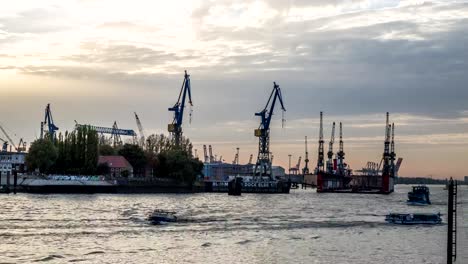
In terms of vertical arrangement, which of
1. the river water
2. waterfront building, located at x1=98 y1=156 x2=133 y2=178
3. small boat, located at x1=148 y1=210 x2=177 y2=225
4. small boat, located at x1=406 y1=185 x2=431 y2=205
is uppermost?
waterfront building, located at x1=98 y1=156 x2=133 y2=178

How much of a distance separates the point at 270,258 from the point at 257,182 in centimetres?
13341

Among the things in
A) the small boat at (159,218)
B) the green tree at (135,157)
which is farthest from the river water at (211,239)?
the green tree at (135,157)

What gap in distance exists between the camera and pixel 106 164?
157 m

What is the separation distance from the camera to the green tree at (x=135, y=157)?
174375mm

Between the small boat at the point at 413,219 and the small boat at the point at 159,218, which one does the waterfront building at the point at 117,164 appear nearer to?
the small boat at the point at 413,219

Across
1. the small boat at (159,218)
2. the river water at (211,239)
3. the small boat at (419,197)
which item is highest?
the small boat at (419,197)

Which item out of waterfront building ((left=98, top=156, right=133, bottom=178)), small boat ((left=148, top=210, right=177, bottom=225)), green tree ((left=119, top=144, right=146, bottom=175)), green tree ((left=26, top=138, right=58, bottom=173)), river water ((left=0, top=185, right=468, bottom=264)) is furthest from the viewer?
green tree ((left=119, top=144, right=146, bottom=175))

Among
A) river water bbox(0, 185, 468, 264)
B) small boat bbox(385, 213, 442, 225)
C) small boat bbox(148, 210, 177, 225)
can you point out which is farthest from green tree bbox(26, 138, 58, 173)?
small boat bbox(385, 213, 442, 225)

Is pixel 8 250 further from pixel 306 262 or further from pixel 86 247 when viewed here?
pixel 306 262

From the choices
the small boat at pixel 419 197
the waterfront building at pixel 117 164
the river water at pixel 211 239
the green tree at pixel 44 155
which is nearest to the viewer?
the river water at pixel 211 239

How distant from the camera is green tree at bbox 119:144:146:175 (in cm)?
17438

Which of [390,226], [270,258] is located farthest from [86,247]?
[390,226]

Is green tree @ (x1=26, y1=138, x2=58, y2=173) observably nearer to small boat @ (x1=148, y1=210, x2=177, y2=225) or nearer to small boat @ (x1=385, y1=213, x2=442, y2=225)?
small boat @ (x1=148, y1=210, x2=177, y2=225)

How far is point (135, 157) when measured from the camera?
576 feet
